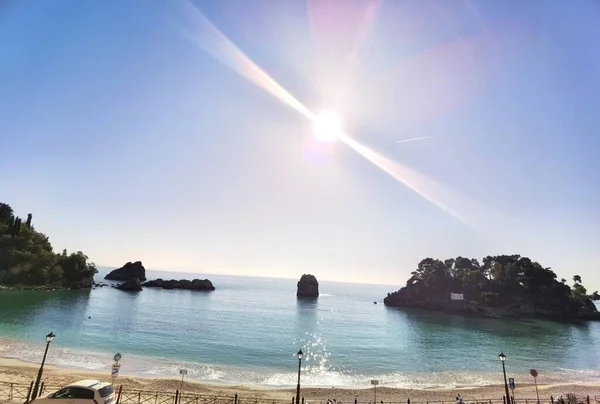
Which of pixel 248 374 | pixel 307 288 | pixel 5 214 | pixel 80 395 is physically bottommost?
pixel 248 374

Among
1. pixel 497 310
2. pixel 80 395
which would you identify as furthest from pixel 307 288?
pixel 80 395

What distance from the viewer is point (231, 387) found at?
3397cm

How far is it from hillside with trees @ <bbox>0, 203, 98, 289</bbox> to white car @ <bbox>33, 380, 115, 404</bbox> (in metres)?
139

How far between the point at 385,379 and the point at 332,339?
28731mm

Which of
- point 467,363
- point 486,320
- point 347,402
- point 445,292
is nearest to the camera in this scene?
point 347,402

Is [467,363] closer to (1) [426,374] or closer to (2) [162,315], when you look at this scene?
(1) [426,374]

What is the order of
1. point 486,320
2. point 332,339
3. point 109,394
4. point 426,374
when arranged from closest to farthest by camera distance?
point 109,394, point 426,374, point 332,339, point 486,320

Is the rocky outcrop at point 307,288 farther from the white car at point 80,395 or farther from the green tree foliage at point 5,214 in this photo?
the white car at point 80,395

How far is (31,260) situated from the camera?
124 m

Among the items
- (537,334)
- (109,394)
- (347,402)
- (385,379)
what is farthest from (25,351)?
(537,334)

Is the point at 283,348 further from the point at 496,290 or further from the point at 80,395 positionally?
the point at 496,290

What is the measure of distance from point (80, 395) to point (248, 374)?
1067 inches

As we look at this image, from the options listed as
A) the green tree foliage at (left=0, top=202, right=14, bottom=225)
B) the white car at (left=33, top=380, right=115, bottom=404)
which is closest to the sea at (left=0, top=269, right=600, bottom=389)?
the white car at (left=33, top=380, right=115, bottom=404)

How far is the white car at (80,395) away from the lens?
1633 cm
